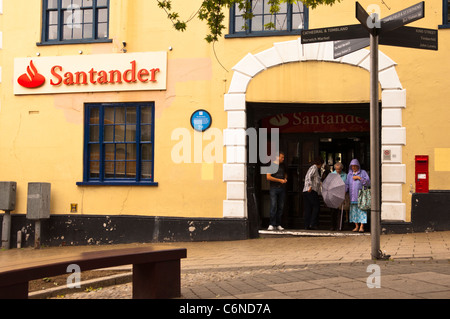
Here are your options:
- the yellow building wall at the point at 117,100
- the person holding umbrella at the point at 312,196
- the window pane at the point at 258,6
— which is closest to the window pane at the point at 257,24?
the window pane at the point at 258,6

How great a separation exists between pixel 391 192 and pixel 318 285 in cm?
613

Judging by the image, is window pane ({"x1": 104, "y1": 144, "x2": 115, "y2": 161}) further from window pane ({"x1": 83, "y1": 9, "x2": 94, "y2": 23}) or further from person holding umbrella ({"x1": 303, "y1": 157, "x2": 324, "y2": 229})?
person holding umbrella ({"x1": 303, "y1": 157, "x2": 324, "y2": 229})

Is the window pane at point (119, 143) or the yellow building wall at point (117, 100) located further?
the window pane at point (119, 143)

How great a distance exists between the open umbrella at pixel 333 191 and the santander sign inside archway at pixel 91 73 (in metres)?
4.45

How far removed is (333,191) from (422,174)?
202 cm

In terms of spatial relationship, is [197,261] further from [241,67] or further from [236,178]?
[241,67]

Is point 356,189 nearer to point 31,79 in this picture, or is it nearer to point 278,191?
point 278,191

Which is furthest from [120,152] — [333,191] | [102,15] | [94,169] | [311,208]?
[333,191]

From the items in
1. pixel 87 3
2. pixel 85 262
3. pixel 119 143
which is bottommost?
pixel 85 262

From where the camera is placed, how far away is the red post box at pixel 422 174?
11156mm

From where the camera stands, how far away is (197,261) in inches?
353

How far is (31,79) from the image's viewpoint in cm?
1305

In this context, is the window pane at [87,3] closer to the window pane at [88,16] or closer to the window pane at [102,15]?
the window pane at [88,16]
